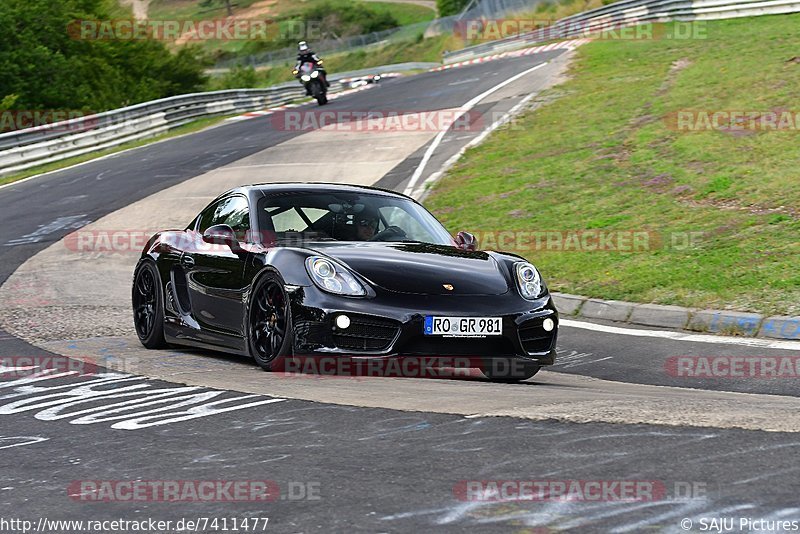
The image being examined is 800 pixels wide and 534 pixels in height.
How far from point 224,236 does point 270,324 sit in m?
0.97

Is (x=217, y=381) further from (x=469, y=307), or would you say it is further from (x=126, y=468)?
(x=126, y=468)

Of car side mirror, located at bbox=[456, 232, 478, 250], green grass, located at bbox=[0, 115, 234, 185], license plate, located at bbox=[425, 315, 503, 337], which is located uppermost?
car side mirror, located at bbox=[456, 232, 478, 250]

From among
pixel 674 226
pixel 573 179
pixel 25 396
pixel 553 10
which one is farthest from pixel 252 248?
pixel 553 10

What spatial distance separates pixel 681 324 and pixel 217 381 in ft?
15.1

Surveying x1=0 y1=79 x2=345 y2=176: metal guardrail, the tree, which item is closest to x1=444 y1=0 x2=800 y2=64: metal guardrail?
x1=0 y1=79 x2=345 y2=176: metal guardrail

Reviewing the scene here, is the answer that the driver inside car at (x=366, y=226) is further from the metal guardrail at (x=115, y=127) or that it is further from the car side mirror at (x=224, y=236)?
the metal guardrail at (x=115, y=127)

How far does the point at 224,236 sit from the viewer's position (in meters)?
8.92

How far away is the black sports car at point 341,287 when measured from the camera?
783cm

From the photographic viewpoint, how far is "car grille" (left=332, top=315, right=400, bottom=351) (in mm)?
7793

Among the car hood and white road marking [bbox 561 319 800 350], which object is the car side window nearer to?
the car hood

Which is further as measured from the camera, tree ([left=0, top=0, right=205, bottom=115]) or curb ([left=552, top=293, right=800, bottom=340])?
A: tree ([left=0, top=0, right=205, bottom=115])

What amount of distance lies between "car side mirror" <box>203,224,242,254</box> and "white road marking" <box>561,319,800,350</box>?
338 centimetres

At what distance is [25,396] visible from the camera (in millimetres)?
7305

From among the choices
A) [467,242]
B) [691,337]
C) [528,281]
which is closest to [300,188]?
[467,242]
